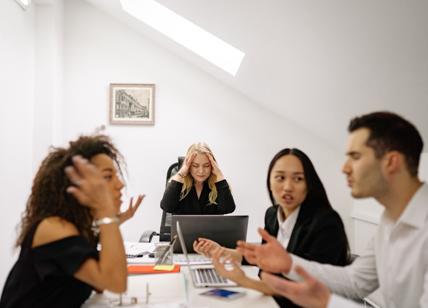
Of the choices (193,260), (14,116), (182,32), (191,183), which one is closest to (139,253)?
(193,260)

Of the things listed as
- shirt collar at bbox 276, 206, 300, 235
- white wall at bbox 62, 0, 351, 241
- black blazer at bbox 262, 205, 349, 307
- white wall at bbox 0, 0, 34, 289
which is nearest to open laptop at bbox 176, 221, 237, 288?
black blazer at bbox 262, 205, 349, 307

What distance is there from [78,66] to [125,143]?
97cm

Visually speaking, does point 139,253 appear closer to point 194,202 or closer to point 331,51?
point 194,202

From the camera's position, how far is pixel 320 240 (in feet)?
5.11

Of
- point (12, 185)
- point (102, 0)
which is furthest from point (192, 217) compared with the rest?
point (102, 0)

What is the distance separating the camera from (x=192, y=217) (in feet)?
6.89

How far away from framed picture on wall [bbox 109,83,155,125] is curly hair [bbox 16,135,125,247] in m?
2.66

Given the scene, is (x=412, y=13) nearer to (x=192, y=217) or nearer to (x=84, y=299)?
(x=192, y=217)

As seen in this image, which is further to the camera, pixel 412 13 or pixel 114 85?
pixel 114 85

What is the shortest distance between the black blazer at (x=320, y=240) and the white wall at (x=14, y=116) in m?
2.38

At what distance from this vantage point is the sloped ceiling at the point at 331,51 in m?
1.66

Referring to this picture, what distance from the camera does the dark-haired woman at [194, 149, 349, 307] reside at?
1.56 meters

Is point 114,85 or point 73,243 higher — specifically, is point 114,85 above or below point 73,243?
above

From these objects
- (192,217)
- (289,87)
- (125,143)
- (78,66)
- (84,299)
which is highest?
(78,66)
